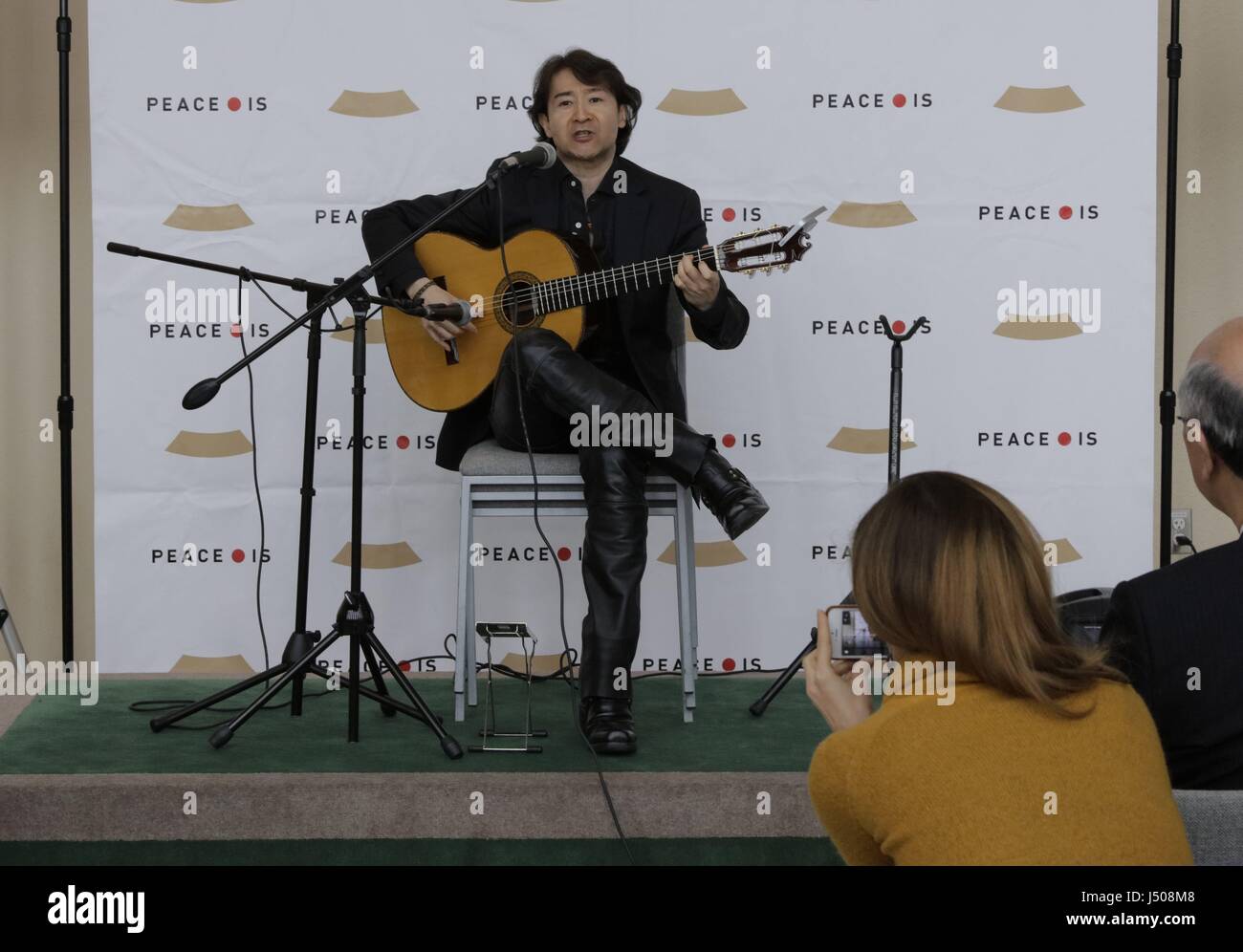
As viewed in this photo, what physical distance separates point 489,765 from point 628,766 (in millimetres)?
243

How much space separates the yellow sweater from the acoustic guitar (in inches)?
62.3

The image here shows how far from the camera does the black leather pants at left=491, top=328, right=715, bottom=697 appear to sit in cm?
235

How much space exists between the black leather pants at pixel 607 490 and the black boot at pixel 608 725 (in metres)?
0.02

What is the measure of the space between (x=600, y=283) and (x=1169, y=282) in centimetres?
161

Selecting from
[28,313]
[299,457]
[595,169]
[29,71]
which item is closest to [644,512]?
[595,169]

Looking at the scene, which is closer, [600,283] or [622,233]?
[600,283]

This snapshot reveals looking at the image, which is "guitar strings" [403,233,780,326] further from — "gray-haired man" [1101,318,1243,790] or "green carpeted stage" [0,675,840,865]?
"gray-haired man" [1101,318,1243,790]

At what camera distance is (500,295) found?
2699mm

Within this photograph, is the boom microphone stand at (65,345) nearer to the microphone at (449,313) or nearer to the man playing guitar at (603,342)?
the man playing guitar at (603,342)

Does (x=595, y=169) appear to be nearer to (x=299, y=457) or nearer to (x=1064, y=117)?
(x=299, y=457)

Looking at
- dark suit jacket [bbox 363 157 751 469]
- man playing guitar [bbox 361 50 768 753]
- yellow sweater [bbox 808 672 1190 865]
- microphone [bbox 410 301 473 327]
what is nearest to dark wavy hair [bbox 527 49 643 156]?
man playing guitar [bbox 361 50 768 753]

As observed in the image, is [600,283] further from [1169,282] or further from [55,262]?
[55,262]

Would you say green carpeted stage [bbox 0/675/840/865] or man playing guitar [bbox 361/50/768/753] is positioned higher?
man playing guitar [bbox 361/50/768/753]

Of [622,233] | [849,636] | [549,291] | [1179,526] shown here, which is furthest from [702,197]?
[849,636]
